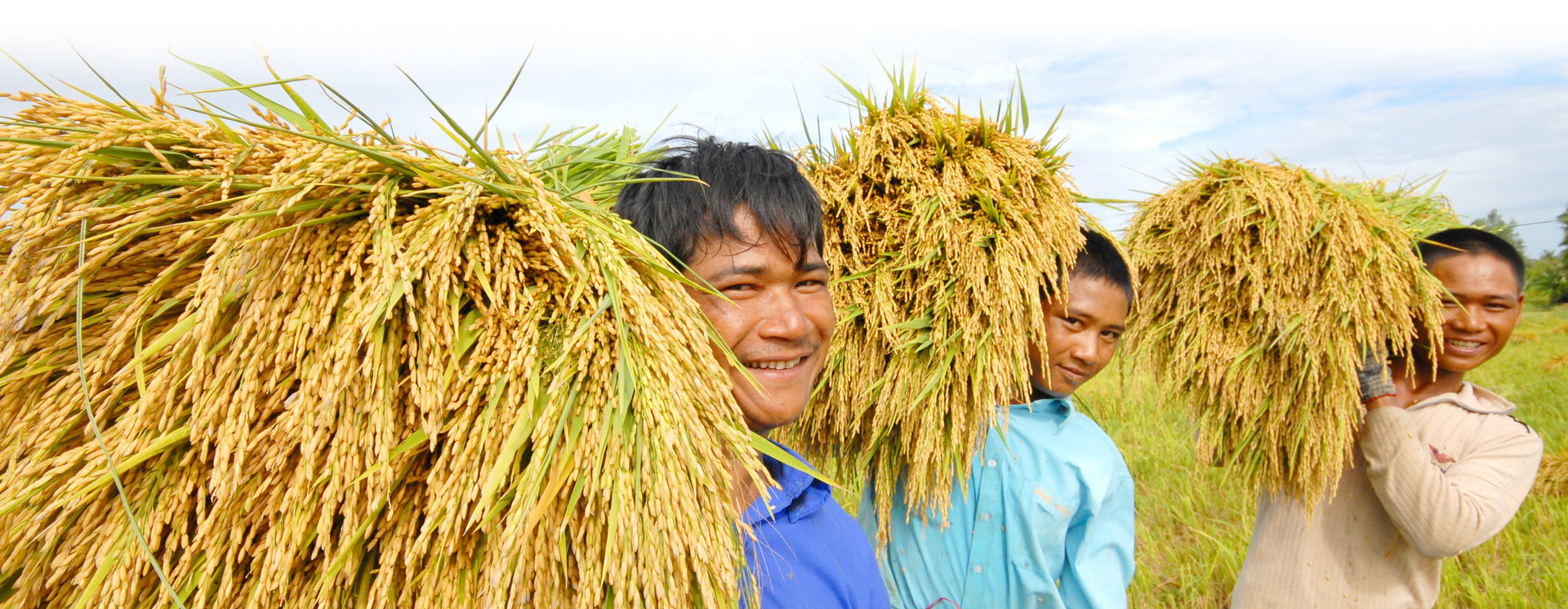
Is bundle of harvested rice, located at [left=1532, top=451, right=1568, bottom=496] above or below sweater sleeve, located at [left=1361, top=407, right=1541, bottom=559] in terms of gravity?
below

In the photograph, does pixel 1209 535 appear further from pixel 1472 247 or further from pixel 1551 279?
pixel 1551 279

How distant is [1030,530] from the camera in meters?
2.08

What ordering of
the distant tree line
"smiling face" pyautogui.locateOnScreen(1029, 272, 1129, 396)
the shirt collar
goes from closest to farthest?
the shirt collar → "smiling face" pyautogui.locateOnScreen(1029, 272, 1129, 396) → the distant tree line

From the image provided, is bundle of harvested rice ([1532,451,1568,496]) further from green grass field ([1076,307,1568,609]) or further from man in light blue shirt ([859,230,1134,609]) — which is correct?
man in light blue shirt ([859,230,1134,609])

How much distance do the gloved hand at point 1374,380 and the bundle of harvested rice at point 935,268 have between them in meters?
1.40

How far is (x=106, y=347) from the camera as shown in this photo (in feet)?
2.85

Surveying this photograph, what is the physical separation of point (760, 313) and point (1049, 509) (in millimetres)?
1088

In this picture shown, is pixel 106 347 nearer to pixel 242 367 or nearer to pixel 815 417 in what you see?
pixel 242 367

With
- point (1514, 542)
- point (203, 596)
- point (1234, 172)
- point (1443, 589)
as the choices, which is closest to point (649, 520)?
point (203, 596)

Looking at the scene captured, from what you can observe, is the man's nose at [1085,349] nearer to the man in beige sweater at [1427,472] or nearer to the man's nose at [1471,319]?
the man in beige sweater at [1427,472]

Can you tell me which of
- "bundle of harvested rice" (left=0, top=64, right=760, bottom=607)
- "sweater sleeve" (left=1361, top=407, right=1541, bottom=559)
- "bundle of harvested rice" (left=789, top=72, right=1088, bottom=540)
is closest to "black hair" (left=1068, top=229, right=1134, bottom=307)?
"bundle of harvested rice" (left=789, top=72, right=1088, bottom=540)

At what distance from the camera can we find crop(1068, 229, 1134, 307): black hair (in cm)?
223

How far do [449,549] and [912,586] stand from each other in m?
1.71

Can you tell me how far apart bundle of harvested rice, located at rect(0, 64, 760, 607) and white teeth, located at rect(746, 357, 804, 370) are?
0.65 m
